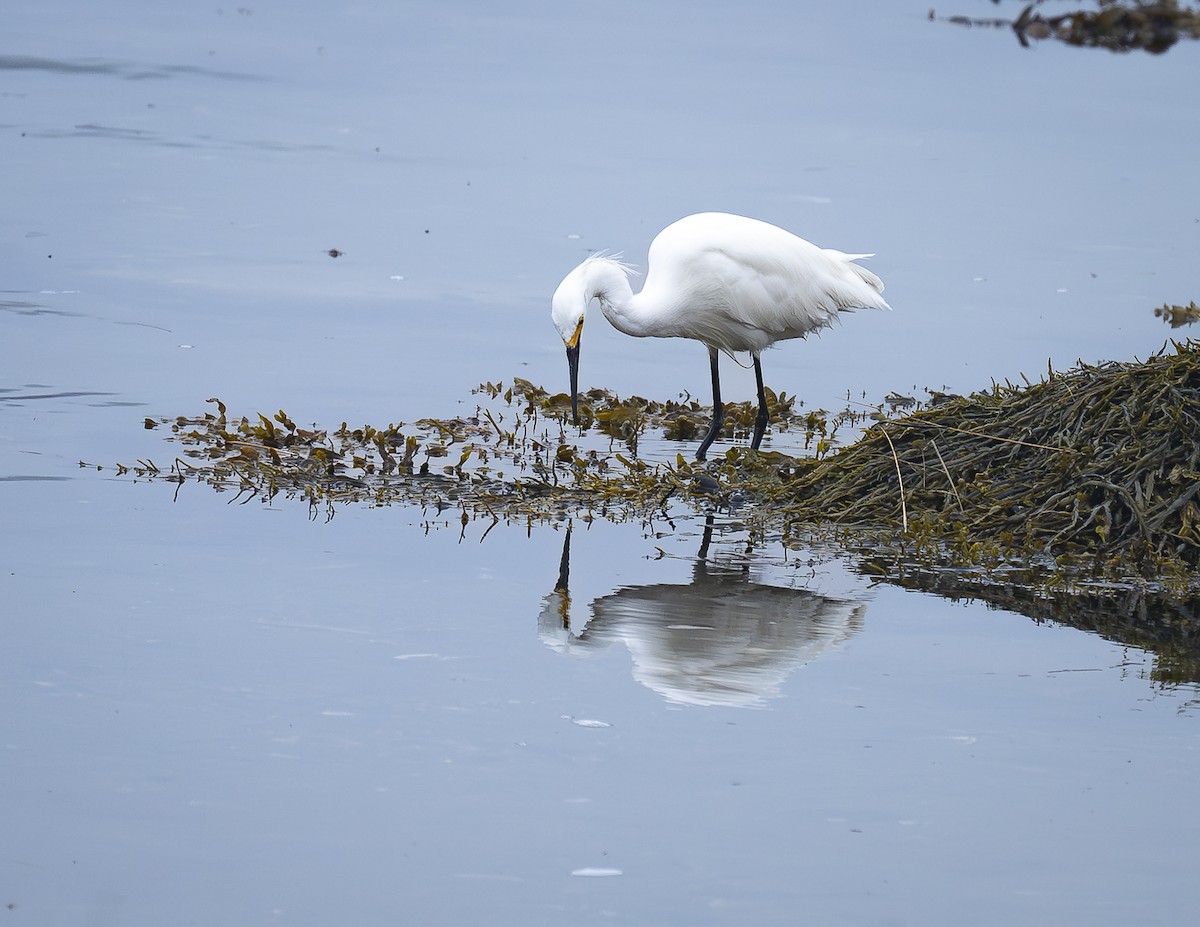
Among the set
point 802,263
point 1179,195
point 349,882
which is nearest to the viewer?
point 349,882

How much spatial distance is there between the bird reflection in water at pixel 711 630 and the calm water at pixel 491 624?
21mm

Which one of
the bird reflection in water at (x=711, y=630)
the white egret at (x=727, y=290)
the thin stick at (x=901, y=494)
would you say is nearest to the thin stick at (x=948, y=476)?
the thin stick at (x=901, y=494)

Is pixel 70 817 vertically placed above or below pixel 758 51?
below

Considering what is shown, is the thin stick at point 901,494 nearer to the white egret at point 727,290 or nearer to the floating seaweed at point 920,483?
the floating seaweed at point 920,483

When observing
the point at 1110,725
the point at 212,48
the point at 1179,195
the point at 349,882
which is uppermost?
the point at 212,48

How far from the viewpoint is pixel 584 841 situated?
14.9 feet

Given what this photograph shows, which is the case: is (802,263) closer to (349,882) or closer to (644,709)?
(644,709)

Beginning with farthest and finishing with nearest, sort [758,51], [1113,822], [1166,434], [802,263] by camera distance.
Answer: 1. [758,51]
2. [802,263]
3. [1166,434]
4. [1113,822]

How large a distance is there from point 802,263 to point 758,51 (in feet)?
44.7

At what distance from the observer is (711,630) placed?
611 centimetres

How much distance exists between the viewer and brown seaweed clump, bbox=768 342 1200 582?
7.05 m

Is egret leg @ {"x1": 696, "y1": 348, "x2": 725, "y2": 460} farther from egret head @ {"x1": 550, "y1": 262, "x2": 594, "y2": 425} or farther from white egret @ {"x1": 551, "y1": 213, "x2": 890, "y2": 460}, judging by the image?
egret head @ {"x1": 550, "y1": 262, "x2": 594, "y2": 425}

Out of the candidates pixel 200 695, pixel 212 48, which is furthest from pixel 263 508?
pixel 212 48

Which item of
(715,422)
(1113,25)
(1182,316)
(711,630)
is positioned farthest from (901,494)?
(1113,25)
